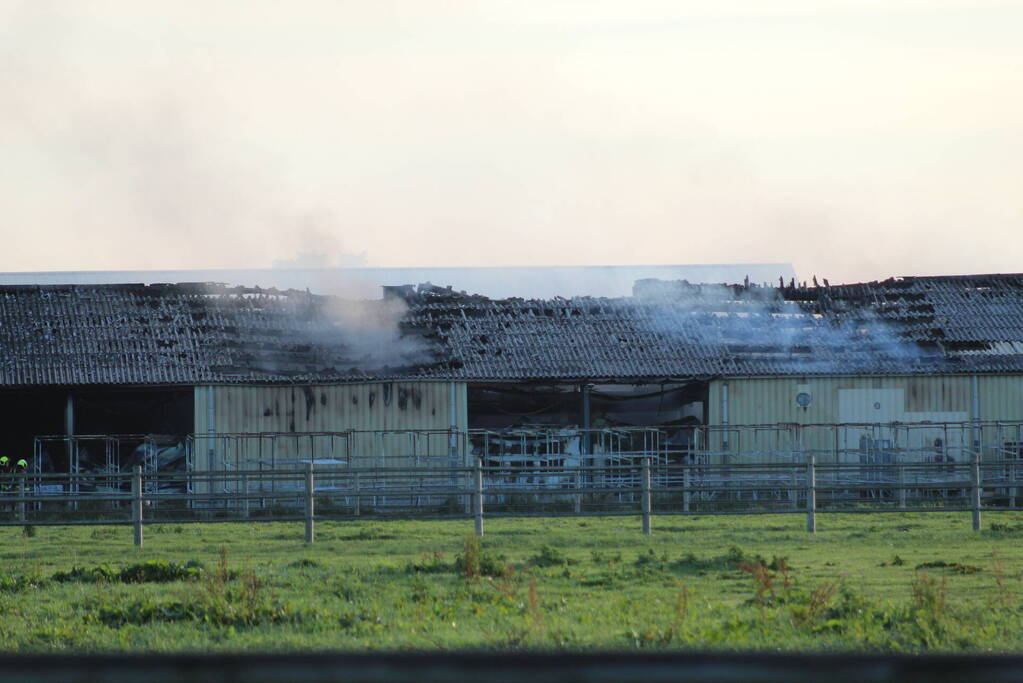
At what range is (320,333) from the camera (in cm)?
3372

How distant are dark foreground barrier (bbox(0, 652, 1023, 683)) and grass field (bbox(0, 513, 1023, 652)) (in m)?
7.74

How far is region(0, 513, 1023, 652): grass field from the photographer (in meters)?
10.4

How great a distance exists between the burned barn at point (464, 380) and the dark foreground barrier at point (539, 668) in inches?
1067

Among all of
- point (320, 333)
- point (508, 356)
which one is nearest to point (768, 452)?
point (508, 356)

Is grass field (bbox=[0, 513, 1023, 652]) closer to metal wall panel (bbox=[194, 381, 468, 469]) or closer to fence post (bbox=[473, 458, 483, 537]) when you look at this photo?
fence post (bbox=[473, 458, 483, 537])

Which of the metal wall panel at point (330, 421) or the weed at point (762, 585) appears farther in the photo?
the metal wall panel at point (330, 421)

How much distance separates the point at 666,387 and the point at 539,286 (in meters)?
9.20

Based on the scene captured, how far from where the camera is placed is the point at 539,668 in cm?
212

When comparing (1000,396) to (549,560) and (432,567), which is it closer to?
(549,560)

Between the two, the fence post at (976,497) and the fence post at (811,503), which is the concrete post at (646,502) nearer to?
the fence post at (811,503)

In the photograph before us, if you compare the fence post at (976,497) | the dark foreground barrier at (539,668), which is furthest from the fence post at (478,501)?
the dark foreground barrier at (539,668)

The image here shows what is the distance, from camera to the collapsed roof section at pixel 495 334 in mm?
31344

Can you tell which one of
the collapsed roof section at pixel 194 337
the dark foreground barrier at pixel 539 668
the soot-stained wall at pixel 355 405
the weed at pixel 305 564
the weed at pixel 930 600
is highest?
the collapsed roof section at pixel 194 337

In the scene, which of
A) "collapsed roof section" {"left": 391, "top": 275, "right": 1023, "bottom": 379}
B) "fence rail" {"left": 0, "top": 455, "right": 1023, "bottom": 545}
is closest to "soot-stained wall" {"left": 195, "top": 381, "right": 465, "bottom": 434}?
"collapsed roof section" {"left": 391, "top": 275, "right": 1023, "bottom": 379}
